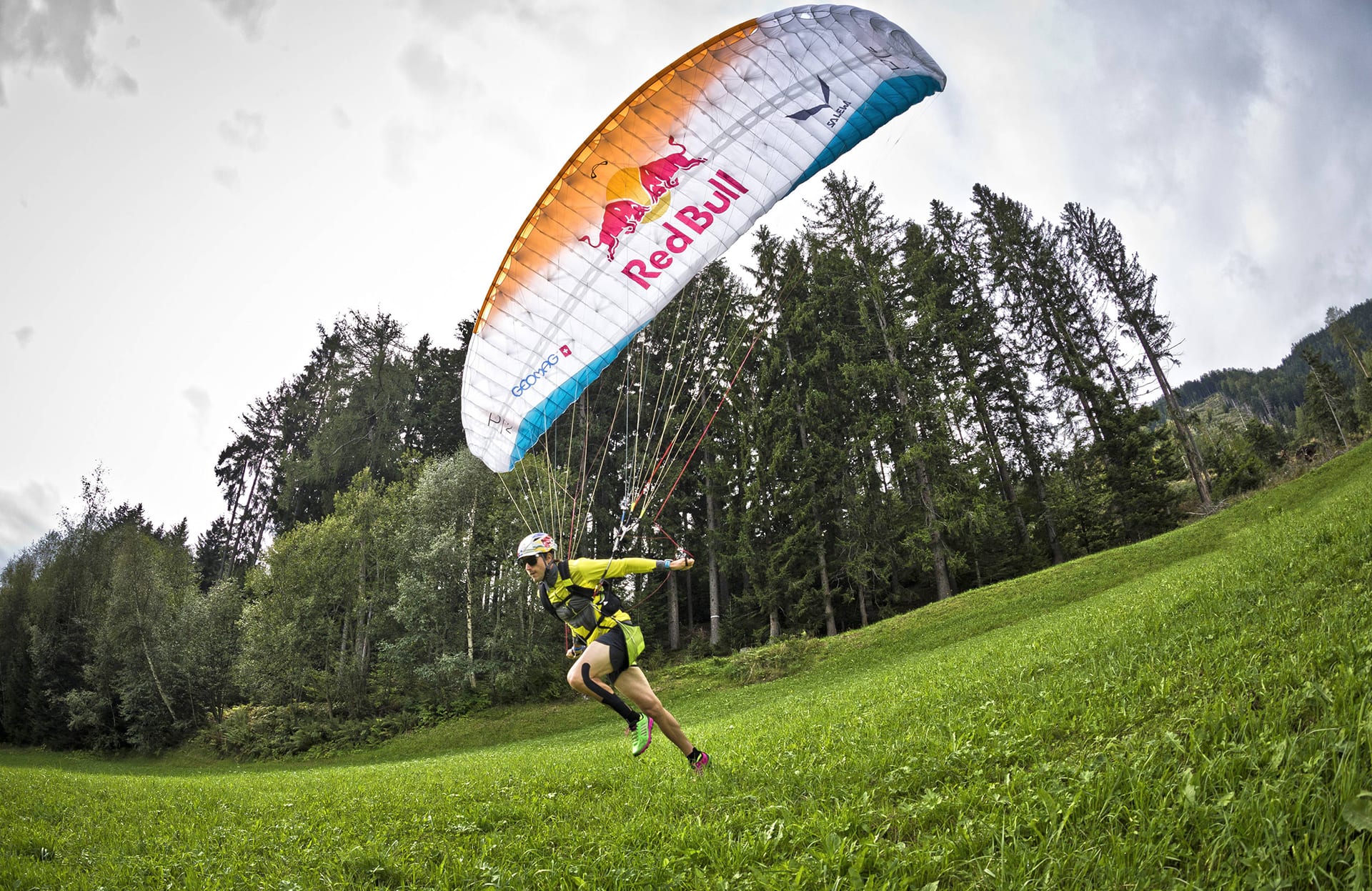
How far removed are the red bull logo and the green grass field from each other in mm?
7111

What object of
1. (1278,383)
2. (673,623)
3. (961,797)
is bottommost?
(961,797)

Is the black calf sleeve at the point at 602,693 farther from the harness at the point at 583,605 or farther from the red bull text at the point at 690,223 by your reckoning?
the red bull text at the point at 690,223

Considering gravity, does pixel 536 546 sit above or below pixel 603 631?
above

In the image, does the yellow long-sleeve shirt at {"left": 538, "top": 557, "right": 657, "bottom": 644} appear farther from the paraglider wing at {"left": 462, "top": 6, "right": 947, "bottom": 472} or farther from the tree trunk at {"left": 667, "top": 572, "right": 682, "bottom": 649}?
the tree trunk at {"left": 667, "top": 572, "right": 682, "bottom": 649}

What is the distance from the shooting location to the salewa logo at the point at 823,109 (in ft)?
29.1

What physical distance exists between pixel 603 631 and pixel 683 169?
670 cm

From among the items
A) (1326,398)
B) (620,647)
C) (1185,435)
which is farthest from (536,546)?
(1326,398)

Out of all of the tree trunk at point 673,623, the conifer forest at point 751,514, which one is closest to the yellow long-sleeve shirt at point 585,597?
the conifer forest at point 751,514

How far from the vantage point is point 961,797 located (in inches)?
118

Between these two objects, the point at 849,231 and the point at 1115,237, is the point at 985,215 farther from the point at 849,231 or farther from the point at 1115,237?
the point at 849,231

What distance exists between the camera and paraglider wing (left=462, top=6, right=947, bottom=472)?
8641 millimetres

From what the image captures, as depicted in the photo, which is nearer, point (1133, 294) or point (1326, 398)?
point (1133, 294)

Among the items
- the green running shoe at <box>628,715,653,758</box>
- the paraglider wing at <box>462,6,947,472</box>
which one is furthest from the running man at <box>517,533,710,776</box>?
the paraglider wing at <box>462,6,947,472</box>

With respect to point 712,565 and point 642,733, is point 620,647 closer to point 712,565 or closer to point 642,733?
point 642,733
